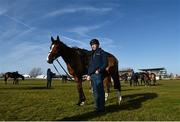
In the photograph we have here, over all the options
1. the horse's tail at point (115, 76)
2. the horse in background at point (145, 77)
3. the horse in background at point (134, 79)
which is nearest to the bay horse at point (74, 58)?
the horse's tail at point (115, 76)

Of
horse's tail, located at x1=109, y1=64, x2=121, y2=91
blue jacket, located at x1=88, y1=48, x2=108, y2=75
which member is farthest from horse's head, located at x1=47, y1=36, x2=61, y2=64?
blue jacket, located at x1=88, y1=48, x2=108, y2=75

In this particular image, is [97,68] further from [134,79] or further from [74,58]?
[134,79]

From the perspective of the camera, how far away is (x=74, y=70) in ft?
48.7

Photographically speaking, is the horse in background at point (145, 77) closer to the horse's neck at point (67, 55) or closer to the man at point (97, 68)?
the horse's neck at point (67, 55)

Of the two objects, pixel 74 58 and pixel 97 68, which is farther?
pixel 74 58

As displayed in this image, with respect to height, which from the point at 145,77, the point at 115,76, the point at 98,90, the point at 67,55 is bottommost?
the point at 98,90

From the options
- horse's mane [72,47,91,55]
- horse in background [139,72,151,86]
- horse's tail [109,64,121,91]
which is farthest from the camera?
horse in background [139,72,151,86]

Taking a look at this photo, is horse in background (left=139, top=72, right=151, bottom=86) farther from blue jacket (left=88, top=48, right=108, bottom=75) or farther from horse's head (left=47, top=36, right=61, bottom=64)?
blue jacket (left=88, top=48, right=108, bottom=75)

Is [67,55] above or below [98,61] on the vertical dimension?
above

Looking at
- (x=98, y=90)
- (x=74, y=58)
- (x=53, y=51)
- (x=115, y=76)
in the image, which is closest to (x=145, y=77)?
(x=115, y=76)

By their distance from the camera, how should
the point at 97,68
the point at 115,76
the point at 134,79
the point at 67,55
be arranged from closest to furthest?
the point at 97,68 → the point at 67,55 → the point at 115,76 → the point at 134,79

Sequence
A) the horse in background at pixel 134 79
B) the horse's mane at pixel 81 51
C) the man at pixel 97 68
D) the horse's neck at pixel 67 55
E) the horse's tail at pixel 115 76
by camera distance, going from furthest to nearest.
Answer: the horse in background at pixel 134 79 < the horse's tail at pixel 115 76 < the horse's mane at pixel 81 51 < the horse's neck at pixel 67 55 < the man at pixel 97 68

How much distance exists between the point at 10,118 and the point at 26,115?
0.85 meters

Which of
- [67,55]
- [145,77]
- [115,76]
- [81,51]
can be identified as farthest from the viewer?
[145,77]
